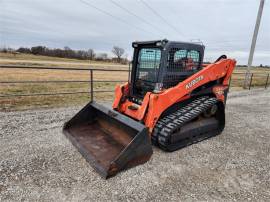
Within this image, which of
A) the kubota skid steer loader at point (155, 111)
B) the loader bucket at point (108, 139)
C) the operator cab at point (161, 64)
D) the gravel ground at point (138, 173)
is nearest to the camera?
the gravel ground at point (138, 173)

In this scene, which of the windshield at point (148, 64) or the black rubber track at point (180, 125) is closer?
the black rubber track at point (180, 125)

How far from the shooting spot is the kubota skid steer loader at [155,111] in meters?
2.97

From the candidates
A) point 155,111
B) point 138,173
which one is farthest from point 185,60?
point 138,173

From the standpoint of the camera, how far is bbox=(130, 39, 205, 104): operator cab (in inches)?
138

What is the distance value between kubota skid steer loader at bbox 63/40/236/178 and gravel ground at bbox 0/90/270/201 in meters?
0.19

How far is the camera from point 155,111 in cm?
330

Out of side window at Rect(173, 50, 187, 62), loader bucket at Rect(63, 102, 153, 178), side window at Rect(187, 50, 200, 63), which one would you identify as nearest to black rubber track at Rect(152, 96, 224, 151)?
loader bucket at Rect(63, 102, 153, 178)

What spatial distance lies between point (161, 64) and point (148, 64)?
0.43 metres

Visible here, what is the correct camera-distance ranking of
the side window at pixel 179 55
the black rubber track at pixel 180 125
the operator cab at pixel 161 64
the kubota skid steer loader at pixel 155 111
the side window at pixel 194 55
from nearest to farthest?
the kubota skid steer loader at pixel 155 111 → the black rubber track at pixel 180 125 → the operator cab at pixel 161 64 → the side window at pixel 179 55 → the side window at pixel 194 55

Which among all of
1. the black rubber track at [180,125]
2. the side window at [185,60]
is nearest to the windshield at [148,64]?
the side window at [185,60]

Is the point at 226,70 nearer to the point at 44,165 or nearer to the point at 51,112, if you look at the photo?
the point at 44,165

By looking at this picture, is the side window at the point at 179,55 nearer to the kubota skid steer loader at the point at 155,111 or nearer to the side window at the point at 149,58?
the kubota skid steer loader at the point at 155,111

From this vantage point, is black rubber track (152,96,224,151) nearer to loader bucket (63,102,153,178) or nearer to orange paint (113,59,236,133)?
orange paint (113,59,236,133)

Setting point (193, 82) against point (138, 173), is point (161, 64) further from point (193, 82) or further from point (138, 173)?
point (138, 173)
